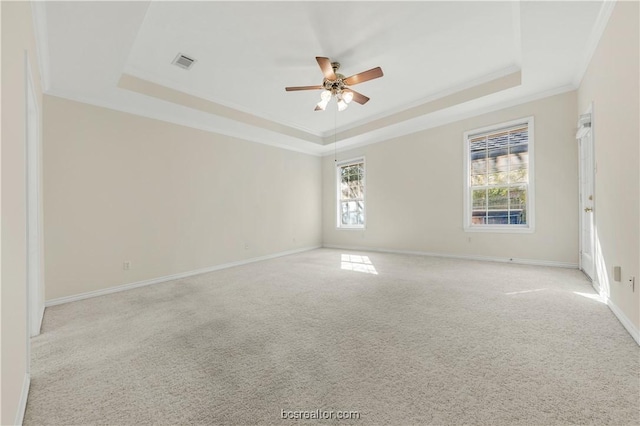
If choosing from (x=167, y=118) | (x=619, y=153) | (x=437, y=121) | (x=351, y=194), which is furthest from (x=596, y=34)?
(x=167, y=118)

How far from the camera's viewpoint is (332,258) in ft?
18.5

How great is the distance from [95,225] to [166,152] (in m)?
1.45

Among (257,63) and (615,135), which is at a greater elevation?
(257,63)

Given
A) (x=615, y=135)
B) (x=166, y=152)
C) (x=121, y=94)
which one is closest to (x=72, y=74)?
(x=121, y=94)

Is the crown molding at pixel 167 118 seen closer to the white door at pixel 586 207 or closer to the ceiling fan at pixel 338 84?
the ceiling fan at pixel 338 84

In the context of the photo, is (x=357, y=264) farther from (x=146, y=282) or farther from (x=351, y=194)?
(x=146, y=282)

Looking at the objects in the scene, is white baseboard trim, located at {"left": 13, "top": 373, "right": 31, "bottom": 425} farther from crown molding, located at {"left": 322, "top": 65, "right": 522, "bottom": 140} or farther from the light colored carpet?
crown molding, located at {"left": 322, "top": 65, "right": 522, "bottom": 140}

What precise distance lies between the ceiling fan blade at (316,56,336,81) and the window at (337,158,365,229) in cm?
360

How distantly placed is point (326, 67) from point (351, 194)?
429 centimetres

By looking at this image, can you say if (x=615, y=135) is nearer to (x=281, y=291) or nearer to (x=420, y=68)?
(x=420, y=68)

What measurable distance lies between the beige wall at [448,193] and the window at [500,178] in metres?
0.11

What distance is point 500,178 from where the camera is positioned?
15.6ft

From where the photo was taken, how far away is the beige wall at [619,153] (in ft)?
6.47

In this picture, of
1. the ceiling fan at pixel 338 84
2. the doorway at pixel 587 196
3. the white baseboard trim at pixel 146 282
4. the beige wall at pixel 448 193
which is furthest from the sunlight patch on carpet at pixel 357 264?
the doorway at pixel 587 196
